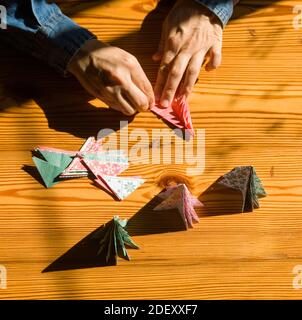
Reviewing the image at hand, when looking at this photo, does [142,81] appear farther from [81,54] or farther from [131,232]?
[131,232]

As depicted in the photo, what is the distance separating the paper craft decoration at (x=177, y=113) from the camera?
1.28 metres

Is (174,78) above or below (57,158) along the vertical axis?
above

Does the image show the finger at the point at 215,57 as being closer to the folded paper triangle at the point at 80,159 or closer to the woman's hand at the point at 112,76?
the woman's hand at the point at 112,76

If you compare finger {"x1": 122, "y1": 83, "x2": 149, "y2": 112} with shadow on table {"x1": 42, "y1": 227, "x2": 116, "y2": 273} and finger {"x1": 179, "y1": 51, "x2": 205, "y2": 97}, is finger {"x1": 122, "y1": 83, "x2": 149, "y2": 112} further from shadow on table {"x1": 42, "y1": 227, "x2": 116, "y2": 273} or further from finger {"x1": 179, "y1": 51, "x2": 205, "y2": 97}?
shadow on table {"x1": 42, "y1": 227, "x2": 116, "y2": 273}

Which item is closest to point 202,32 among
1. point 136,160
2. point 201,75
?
point 201,75

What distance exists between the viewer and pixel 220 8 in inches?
52.0

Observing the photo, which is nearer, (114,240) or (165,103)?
(114,240)

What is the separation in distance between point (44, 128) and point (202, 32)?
472mm

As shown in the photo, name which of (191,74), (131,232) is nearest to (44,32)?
(191,74)

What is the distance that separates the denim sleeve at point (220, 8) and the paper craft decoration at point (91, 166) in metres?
0.44
